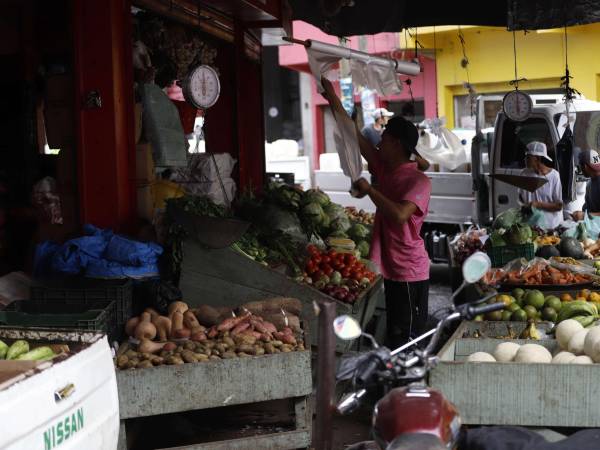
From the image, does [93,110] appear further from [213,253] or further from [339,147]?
[339,147]

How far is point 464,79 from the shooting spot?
21234mm

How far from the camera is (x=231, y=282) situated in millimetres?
6438

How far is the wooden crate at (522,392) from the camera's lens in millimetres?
3805

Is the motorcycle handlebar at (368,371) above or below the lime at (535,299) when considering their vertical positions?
above

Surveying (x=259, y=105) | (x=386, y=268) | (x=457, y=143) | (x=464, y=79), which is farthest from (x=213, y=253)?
(x=464, y=79)

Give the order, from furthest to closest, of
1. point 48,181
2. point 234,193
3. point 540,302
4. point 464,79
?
point 464,79 < point 234,193 < point 48,181 < point 540,302

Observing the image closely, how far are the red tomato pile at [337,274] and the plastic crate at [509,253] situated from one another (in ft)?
3.84

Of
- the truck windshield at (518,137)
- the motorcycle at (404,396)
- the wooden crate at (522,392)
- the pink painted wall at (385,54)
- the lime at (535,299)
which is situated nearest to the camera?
the motorcycle at (404,396)

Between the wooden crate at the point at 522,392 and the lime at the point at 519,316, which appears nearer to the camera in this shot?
the wooden crate at the point at 522,392

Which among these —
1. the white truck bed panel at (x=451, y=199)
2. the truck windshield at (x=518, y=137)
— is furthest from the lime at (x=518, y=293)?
the white truck bed panel at (x=451, y=199)

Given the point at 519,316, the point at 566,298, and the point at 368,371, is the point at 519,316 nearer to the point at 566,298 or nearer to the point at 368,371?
the point at 566,298

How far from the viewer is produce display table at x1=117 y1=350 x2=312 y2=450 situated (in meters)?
4.88

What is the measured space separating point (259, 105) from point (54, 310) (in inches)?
226

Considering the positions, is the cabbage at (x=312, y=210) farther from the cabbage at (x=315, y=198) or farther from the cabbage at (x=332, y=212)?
the cabbage at (x=332, y=212)
